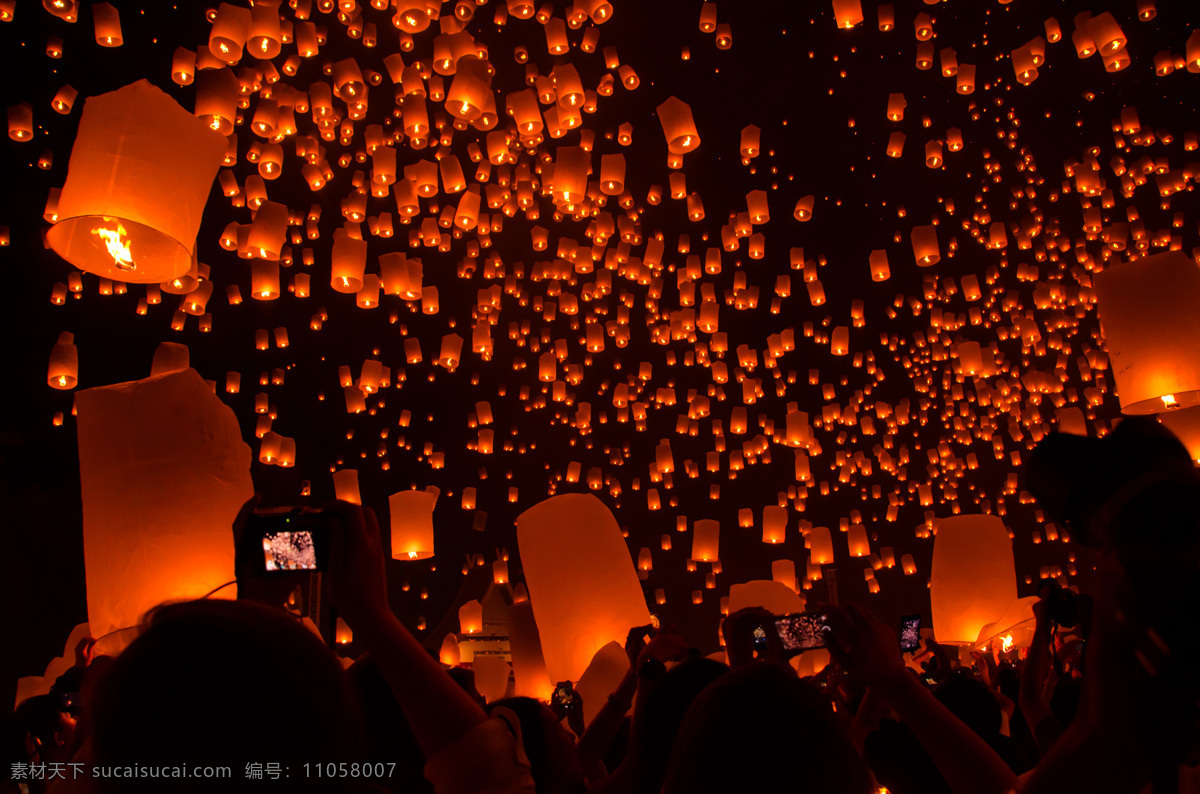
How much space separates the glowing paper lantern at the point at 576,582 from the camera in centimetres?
A: 384

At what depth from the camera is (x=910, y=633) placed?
309 centimetres

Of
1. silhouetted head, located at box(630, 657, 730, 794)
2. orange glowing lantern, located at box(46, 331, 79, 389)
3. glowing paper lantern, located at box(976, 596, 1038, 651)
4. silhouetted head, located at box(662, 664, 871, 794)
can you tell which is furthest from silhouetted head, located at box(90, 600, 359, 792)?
orange glowing lantern, located at box(46, 331, 79, 389)

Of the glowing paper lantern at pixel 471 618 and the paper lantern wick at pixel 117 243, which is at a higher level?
the paper lantern wick at pixel 117 243

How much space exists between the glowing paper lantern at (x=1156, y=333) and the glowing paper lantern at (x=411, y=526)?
16.5 feet

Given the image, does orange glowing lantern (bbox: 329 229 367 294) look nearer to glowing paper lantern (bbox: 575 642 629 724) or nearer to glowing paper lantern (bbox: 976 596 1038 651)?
glowing paper lantern (bbox: 575 642 629 724)

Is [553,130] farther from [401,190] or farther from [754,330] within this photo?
[754,330]

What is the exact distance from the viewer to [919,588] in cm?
1242

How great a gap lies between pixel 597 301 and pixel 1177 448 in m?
8.96

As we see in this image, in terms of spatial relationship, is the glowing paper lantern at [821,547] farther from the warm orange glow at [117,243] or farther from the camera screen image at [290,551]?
the camera screen image at [290,551]

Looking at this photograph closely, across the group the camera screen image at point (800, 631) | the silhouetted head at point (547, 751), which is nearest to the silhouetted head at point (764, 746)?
the silhouetted head at point (547, 751)

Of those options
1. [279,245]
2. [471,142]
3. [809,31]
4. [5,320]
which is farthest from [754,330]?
[5,320]

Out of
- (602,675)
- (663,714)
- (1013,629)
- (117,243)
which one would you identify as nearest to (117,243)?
(117,243)

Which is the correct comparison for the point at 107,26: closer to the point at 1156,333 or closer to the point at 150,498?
the point at 150,498

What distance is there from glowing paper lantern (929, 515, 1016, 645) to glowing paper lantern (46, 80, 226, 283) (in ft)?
16.8
